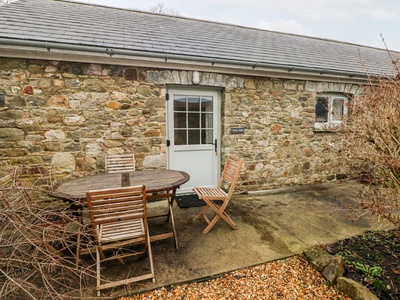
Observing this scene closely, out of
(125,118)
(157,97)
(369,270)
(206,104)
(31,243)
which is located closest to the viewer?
(31,243)

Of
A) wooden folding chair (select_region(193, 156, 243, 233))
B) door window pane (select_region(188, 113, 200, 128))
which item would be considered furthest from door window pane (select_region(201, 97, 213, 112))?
wooden folding chair (select_region(193, 156, 243, 233))

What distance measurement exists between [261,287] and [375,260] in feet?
4.88

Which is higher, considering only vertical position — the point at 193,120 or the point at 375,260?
the point at 193,120

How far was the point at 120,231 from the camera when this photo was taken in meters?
2.45

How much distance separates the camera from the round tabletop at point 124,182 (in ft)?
8.72

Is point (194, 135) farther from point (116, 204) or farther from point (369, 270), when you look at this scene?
point (369, 270)

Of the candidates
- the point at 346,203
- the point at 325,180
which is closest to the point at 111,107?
the point at 346,203

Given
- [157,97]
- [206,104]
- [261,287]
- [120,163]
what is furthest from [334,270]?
[157,97]

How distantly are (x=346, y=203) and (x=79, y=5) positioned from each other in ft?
27.9

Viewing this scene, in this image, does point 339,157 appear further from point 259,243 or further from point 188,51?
point 188,51

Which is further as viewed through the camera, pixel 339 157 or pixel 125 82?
pixel 339 157

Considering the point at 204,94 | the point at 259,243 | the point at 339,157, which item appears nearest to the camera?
the point at 259,243

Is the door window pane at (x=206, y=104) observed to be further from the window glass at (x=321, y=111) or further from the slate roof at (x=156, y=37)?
the window glass at (x=321, y=111)

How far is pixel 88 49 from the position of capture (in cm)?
360
